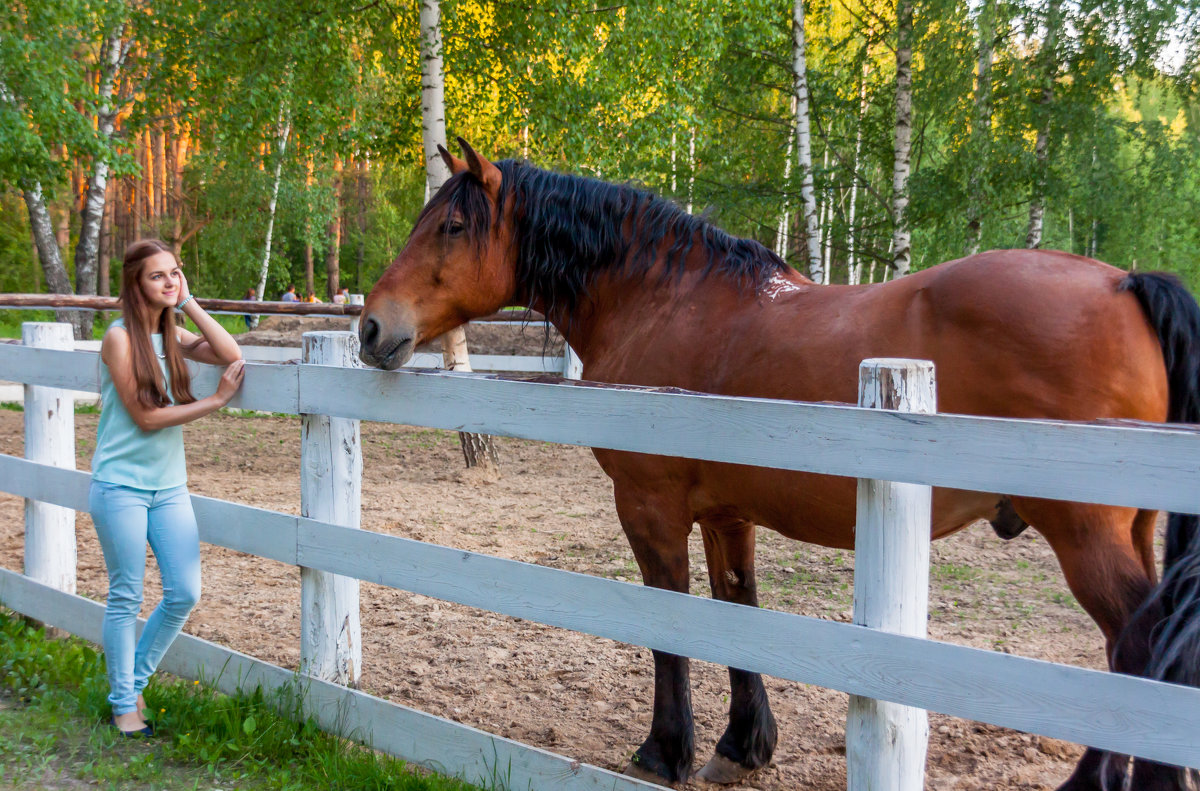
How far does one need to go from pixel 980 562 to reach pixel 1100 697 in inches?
167

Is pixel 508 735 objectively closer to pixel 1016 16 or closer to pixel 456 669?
pixel 456 669

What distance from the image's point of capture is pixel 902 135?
11367mm

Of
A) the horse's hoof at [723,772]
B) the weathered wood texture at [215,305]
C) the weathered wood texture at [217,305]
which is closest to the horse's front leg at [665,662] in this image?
the horse's hoof at [723,772]

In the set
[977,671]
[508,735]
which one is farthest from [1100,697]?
[508,735]

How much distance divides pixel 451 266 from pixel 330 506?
39.5 inches

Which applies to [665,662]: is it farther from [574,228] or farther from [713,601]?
[574,228]

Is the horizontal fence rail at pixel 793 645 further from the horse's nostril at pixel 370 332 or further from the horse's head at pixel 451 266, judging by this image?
the horse's head at pixel 451 266

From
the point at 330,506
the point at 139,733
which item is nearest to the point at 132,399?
the point at 330,506

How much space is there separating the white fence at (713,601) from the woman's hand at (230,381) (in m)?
0.05

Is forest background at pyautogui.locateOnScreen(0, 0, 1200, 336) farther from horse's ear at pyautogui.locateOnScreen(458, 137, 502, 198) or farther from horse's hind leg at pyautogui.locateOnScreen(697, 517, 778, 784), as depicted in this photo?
horse's hind leg at pyautogui.locateOnScreen(697, 517, 778, 784)

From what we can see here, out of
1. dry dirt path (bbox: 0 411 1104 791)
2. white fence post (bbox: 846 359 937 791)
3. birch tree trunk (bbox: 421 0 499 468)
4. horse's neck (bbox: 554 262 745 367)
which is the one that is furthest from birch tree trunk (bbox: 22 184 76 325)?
white fence post (bbox: 846 359 937 791)

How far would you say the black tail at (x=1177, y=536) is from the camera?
1795 millimetres

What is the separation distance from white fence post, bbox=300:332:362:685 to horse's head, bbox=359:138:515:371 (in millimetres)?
181

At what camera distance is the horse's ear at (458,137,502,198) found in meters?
3.29
